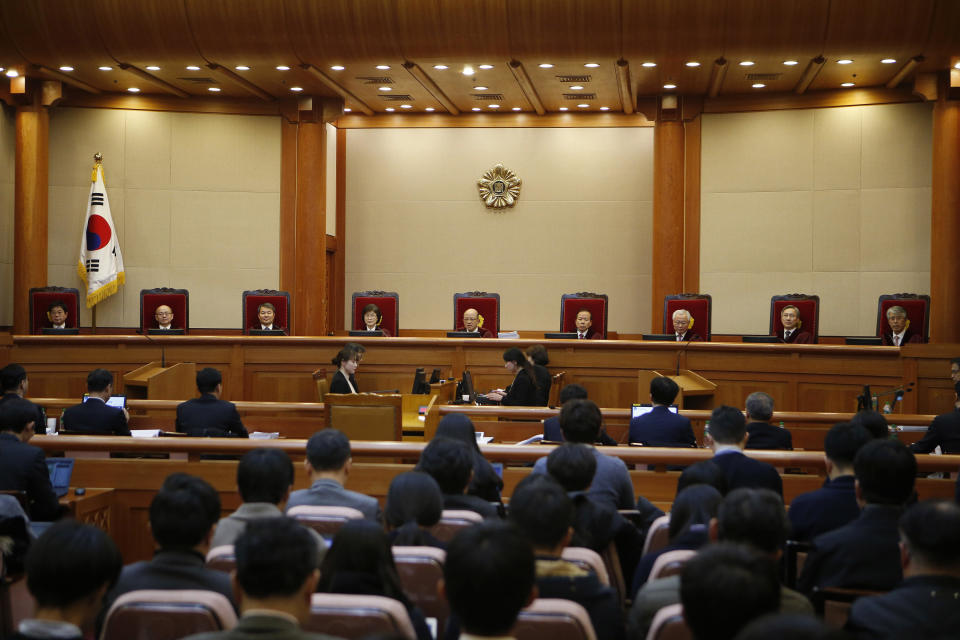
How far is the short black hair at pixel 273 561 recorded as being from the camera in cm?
192

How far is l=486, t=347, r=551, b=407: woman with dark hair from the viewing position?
709 centimetres

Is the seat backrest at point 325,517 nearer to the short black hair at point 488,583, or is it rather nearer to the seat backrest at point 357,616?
the seat backrest at point 357,616

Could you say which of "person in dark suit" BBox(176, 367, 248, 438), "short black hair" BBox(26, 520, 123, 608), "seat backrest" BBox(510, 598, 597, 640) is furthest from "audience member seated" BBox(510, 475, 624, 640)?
"person in dark suit" BBox(176, 367, 248, 438)

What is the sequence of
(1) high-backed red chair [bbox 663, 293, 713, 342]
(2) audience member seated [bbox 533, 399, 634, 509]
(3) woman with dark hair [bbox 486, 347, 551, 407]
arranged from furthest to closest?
1. (1) high-backed red chair [bbox 663, 293, 713, 342]
2. (3) woman with dark hair [bbox 486, 347, 551, 407]
3. (2) audience member seated [bbox 533, 399, 634, 509]

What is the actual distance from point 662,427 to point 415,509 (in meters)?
2.88

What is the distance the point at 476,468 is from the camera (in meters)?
3.67

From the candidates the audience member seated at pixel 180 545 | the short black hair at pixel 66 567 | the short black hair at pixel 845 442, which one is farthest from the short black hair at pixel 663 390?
the short black hair at pixel 66 567

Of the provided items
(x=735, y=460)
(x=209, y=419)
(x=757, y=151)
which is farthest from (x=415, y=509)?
(x=757, y=151)

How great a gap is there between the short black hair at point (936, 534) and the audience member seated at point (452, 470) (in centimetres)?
132

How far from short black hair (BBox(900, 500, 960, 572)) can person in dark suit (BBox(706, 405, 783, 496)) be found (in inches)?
46.1

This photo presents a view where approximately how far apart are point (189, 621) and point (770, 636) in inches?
49.6

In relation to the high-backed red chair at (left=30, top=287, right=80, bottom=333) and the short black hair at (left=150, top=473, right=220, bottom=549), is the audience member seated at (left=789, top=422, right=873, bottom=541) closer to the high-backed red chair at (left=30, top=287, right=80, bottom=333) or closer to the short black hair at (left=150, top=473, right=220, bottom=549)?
the short black hair at (left=150, top=473, right=220, bottom=549)

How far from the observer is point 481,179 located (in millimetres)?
12984

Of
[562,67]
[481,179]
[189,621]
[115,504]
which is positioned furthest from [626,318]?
[189,621]
